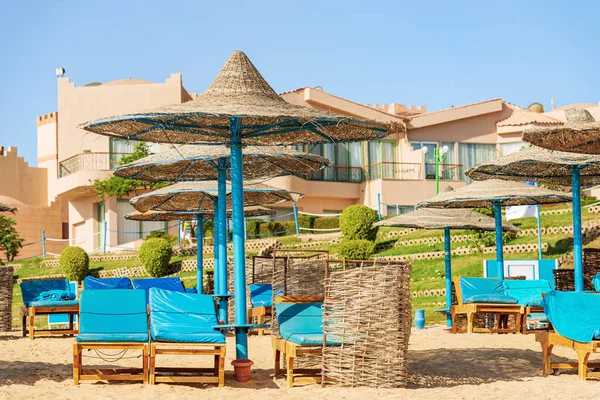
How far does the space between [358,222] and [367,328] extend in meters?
17.0

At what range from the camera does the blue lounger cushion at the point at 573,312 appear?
10000 mm

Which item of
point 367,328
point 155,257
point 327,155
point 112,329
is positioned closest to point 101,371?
point 112,329

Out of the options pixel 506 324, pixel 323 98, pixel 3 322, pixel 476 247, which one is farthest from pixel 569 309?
pixel 323 98

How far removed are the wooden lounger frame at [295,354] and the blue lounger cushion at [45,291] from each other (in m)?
6.21

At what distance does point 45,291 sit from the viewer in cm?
1605

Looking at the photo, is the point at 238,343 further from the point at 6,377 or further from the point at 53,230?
the point at 53,230

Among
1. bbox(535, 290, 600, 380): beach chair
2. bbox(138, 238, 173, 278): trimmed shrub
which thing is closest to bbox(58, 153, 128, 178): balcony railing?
bbox(138, 238, 173, 278): trimmed shrub

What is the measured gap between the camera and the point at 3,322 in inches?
633

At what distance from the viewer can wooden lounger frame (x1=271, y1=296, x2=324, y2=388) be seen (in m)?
9.44

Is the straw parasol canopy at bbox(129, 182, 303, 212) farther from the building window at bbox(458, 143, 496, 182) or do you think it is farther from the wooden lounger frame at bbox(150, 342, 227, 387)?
the building window at bbox(458, 143, 496, 182)

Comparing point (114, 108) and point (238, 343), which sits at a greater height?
point (114, 108)

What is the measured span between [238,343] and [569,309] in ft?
11.8

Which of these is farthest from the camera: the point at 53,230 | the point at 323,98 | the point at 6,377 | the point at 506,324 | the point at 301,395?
the point at 53,230

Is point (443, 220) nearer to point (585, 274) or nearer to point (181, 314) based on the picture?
point (585, 274)
